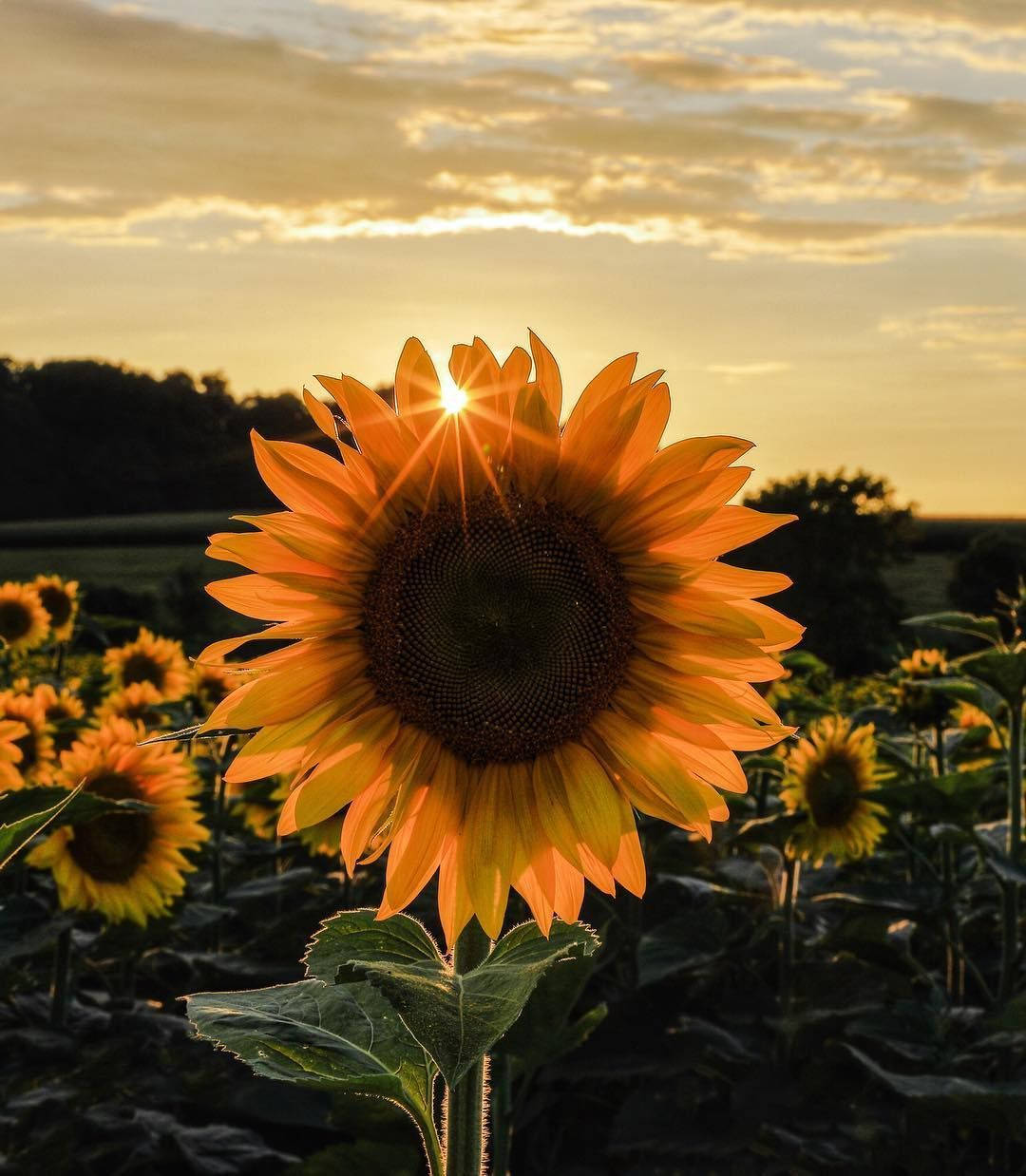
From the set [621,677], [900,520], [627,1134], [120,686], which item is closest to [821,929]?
[627,1134]

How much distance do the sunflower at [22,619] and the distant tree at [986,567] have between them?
49.4 feet

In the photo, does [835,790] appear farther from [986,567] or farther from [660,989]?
[986,567]

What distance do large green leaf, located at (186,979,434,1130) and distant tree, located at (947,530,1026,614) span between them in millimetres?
19225

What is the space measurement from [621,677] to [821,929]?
3.20 meters

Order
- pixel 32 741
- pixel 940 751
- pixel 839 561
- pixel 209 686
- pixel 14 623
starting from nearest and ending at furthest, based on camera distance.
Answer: pixel 32 741, pixel 940 751, pixel 209 686, pixel 14 623, pixel 839 561

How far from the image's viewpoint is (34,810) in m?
1.92

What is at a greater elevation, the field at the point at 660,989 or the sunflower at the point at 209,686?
the sunflower at the point at 209,686

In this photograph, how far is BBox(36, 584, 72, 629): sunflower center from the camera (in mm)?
8477

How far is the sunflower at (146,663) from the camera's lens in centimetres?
741

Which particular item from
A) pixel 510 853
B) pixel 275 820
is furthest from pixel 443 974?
pixel 275 820

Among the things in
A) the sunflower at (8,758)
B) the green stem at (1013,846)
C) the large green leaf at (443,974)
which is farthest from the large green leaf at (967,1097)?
the sunflower at (8,758)

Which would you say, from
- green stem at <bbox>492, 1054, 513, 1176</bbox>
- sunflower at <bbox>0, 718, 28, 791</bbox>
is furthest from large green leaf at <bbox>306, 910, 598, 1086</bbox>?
sunflower at <bbox>0, 718, 28, 791</bbox>

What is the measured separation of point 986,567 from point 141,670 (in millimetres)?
15816

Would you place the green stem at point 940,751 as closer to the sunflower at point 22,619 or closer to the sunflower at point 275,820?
the sunflower at point 275,820
